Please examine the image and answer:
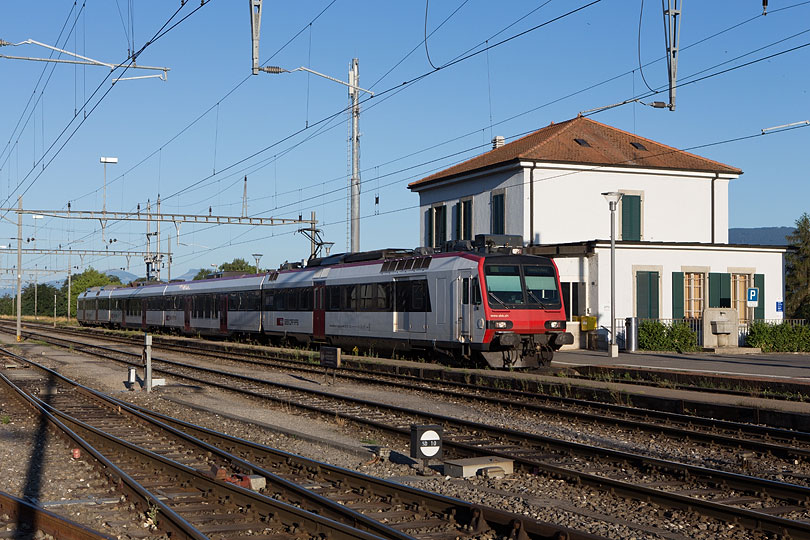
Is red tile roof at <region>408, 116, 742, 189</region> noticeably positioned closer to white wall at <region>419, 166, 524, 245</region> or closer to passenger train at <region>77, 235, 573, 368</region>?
white wall at <region>419, 166, 524, 245</region>

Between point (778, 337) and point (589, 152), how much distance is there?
11475mm

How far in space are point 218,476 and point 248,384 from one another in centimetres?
1306

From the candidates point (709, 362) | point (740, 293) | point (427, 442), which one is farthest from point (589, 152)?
point (427, 442)

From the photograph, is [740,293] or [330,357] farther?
[740,293]

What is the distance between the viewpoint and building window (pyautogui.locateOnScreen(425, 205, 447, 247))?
4322 cm

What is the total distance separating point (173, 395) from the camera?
65.5 feet

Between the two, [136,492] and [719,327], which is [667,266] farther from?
[136,492]

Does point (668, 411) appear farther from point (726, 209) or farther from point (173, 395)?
point (726, 209)

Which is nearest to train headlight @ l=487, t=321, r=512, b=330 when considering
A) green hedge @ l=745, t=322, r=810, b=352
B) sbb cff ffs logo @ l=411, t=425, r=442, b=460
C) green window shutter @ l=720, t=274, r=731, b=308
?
sbb cff ffs logo @ l=411, t=425, r=442, b=460

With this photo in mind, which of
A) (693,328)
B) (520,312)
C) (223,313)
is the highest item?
(520,312)

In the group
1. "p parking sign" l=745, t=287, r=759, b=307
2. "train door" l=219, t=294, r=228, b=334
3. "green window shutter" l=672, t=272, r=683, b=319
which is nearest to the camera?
"p parking sign" l=745, t=287, r=759, b=307

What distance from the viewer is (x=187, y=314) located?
154 ft

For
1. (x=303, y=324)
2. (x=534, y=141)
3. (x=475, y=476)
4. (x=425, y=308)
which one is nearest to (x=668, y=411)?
(x=475, y=476)

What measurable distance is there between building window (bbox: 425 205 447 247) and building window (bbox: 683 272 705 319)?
12586 millimetres
